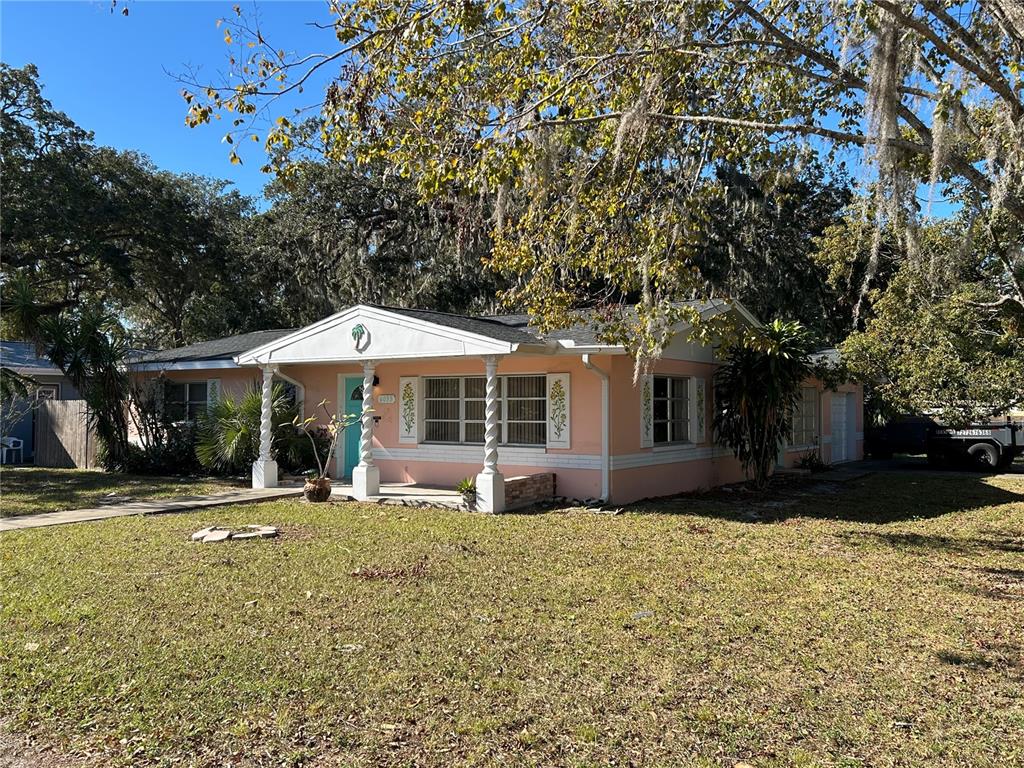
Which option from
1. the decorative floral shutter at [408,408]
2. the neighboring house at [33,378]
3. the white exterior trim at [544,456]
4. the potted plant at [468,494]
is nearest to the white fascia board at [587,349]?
the white exterior trim at [544,456]

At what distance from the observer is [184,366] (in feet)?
54.6

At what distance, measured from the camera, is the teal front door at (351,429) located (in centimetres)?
1456

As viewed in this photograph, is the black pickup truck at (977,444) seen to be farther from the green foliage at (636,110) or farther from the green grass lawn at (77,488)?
the green grass lawn at (77,488)

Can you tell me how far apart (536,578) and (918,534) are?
5615 millimetres

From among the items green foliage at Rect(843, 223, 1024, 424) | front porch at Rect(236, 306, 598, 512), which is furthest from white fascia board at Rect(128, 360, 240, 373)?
green foliage at Rect(843, 223, 1024, 424)

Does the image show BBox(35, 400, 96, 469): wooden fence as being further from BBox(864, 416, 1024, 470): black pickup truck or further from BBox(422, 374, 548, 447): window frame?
BBox(864, 416, 1024, 470): black pickup truck

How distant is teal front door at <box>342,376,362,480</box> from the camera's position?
47.8 ft

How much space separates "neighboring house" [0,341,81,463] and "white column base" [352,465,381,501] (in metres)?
10.5

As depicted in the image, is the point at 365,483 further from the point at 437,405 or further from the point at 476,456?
the point at 437,405

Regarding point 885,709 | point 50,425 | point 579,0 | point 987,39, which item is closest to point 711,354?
point 987,39

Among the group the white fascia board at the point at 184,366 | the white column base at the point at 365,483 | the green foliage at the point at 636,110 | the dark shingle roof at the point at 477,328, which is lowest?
the white column base at the point at 365,483

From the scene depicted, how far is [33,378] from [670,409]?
49.9 feet

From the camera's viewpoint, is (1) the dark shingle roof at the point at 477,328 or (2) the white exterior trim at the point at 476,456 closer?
(1) the dark shingle roof at the point at 477,328

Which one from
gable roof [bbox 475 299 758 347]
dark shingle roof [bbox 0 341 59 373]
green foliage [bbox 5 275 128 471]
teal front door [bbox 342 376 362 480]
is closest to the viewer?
gable roof [bbox 475 299 758 347]
